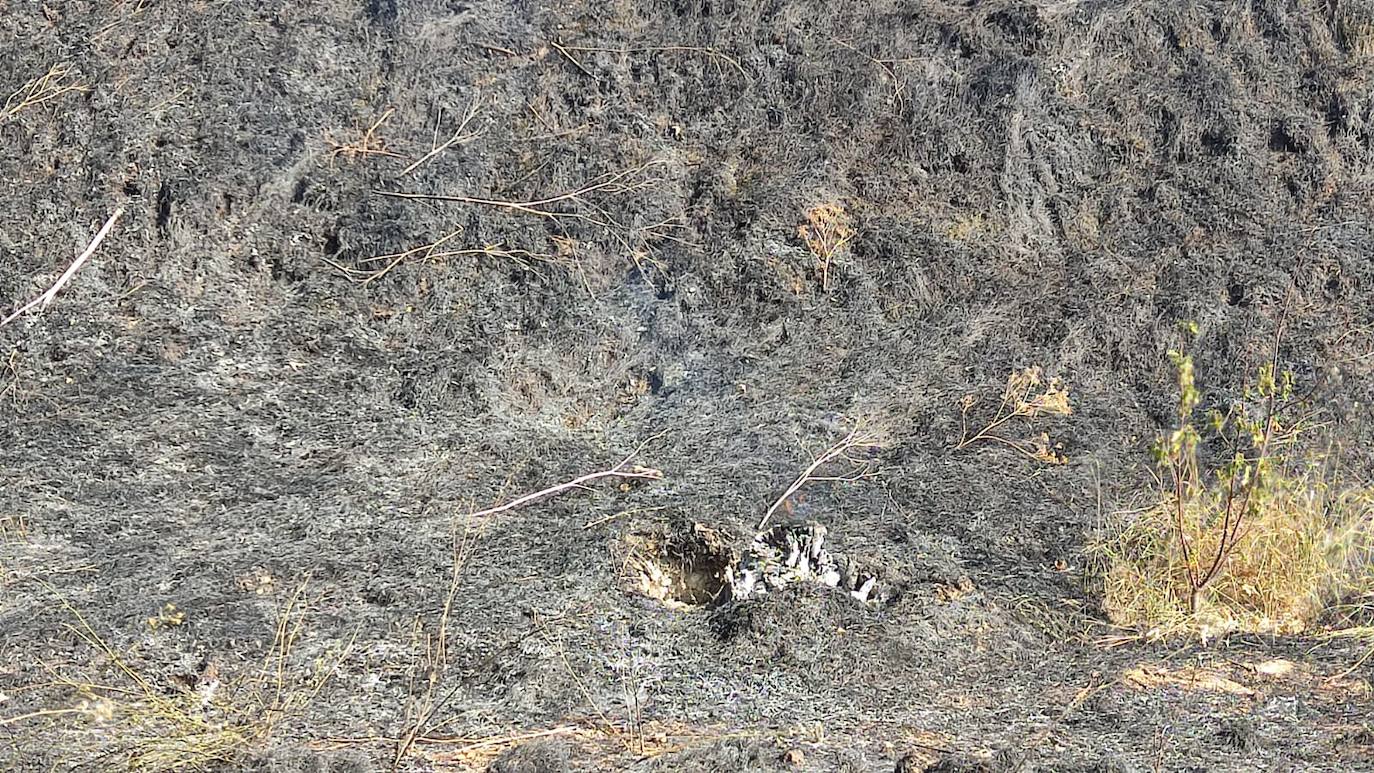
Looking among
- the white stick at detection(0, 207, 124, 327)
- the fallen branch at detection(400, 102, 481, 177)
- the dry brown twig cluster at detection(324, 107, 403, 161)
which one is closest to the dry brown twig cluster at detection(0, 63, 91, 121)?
the white stick at detection(0, 207, 124, 327)

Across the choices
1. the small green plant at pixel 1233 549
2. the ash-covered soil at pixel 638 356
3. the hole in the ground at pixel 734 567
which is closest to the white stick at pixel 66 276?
the ash-covered soil at pixel 638 356

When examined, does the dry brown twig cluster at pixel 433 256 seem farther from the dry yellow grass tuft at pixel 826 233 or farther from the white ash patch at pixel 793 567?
the white ash patch at pixel 793 567

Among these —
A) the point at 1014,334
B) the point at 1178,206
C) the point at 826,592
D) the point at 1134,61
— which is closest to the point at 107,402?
the point at 826,592

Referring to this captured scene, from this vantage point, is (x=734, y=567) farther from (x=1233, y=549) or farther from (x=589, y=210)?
(x=589, y=210)

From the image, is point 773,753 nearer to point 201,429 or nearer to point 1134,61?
point 201,429

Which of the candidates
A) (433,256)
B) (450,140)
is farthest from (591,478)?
(450,140)

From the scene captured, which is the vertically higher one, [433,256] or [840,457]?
[433,256]
